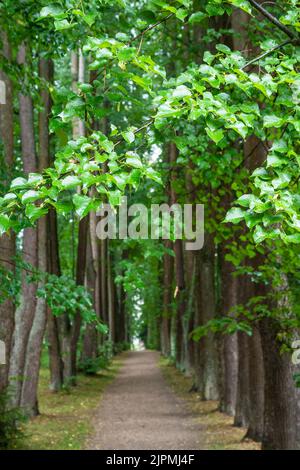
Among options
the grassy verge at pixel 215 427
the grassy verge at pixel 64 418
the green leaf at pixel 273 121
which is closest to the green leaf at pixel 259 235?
the green leaf at pixel 273 121

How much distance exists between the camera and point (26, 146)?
13.2 metres

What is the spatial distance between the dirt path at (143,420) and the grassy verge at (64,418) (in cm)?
30

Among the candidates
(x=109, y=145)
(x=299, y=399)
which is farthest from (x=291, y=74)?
(x=299, y=399)

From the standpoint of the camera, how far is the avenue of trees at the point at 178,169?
2.97 m

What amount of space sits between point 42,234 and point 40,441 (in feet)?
14.7

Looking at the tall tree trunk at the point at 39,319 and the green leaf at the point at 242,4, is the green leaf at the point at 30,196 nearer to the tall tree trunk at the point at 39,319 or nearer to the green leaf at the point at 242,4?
the green leaf at the point at 242,4

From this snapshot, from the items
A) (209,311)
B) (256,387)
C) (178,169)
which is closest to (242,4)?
(178,169)

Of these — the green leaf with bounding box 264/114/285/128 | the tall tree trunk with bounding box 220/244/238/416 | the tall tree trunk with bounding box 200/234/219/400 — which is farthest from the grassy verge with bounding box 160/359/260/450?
the green leaf with bounding box 264/114/285/128

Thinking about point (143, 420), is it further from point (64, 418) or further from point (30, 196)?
point (30, 196)

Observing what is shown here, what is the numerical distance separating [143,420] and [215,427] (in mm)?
2758

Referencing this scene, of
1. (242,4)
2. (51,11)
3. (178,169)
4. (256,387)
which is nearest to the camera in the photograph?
(51,11)

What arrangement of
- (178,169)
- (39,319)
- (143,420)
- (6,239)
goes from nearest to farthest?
(6,239), (178,169), (39,319), (143,420)

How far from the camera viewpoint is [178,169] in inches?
420
